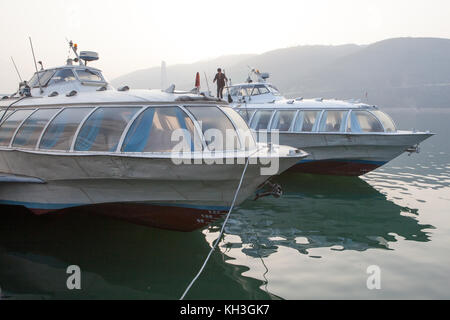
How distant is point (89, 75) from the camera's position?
37.8 feet

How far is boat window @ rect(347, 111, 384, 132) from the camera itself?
1373 centimetres

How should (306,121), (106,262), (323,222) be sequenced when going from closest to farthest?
(106,262) → (323,222) → (306,121)

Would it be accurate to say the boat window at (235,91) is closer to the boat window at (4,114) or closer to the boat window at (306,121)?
the boat window at (306,121)

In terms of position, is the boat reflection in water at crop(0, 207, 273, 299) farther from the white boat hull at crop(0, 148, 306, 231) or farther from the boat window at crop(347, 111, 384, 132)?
the boat window at crop(347, 111, 384, 132)

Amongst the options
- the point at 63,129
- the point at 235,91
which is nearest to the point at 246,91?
the point at 235,91

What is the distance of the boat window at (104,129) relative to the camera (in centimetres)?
703

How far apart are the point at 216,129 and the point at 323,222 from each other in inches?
176

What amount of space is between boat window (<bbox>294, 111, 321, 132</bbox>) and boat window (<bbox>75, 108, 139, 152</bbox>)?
8725 millimetres

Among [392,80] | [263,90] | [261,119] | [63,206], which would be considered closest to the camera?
[63,206]

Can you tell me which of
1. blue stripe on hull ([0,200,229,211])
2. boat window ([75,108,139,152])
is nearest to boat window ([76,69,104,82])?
boat window ([75,108,139,152])

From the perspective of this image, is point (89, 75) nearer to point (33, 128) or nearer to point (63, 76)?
point (63, 76)

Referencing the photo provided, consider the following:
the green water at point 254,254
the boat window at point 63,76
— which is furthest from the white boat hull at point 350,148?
the boat window at point 63,76

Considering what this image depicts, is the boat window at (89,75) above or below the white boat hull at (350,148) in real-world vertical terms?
above

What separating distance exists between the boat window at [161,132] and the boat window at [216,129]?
236mm
